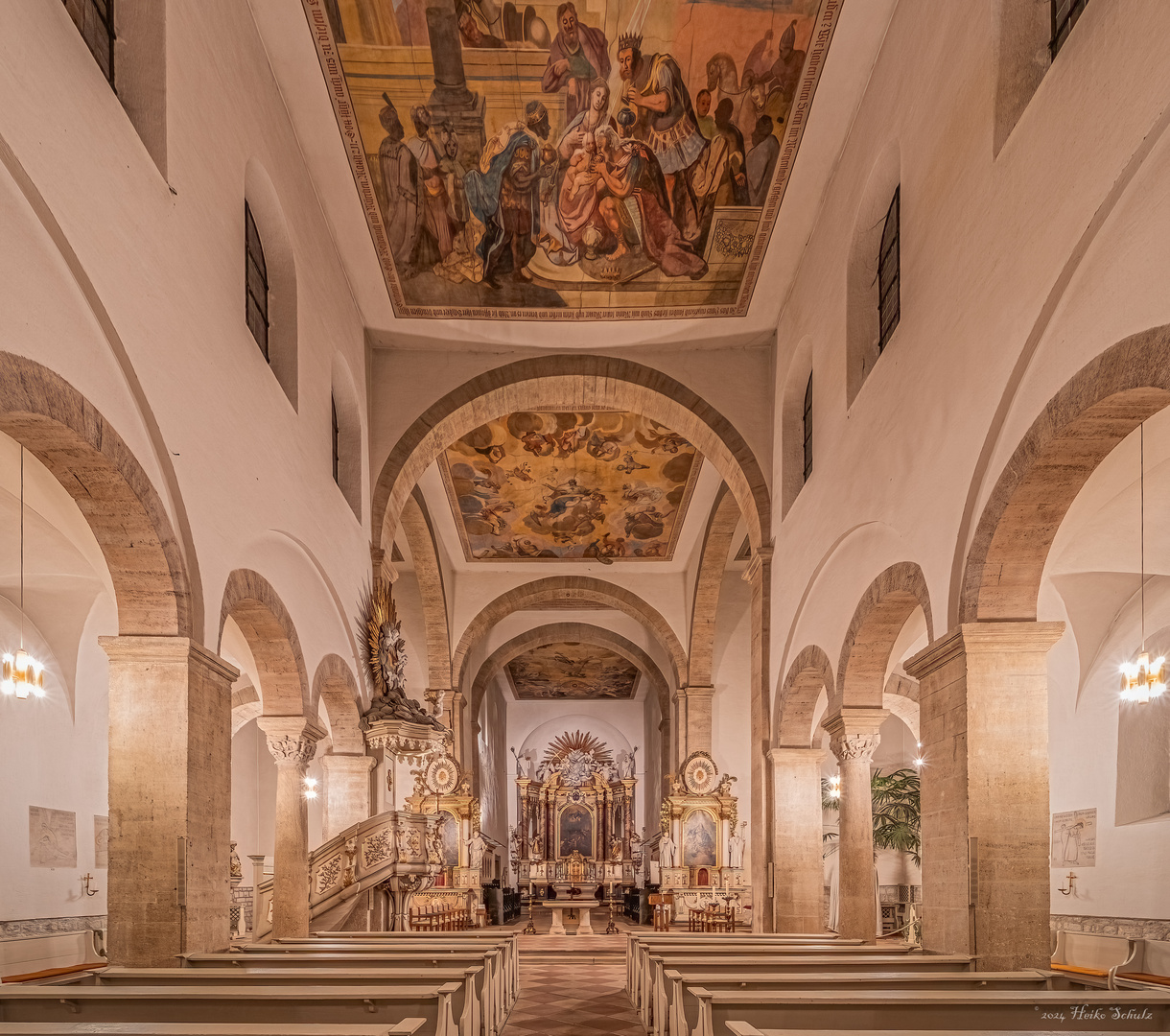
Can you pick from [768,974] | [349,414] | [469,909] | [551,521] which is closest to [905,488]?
[768,974]

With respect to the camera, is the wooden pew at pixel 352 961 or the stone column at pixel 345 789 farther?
the stone column at pixel 345 789

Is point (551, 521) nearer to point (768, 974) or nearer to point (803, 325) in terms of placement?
point (803, 325)

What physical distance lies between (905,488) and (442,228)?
615 cm

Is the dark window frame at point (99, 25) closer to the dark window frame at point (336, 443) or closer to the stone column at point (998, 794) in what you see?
the dark window frame at point (336, 443)

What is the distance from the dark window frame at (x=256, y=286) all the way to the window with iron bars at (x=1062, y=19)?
621 cm

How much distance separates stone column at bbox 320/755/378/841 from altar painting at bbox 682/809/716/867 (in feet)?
25.5

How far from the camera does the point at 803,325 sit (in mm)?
12945

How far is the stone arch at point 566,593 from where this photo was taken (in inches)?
910

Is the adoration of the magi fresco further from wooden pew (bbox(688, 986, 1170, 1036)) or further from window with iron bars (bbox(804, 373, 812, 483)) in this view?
wooden pew (bbox(688, 986, 1170, 1036))

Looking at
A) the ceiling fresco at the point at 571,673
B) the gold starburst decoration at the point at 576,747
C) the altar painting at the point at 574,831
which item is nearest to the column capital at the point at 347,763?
the ceiling fresco at the point at 571,673

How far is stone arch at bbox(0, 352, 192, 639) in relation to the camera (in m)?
5.62

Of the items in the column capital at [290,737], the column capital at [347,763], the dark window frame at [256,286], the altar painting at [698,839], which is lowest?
the altar painting at [698,839]

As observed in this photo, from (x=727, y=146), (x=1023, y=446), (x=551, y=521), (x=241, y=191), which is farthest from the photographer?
(x=551, y=521)

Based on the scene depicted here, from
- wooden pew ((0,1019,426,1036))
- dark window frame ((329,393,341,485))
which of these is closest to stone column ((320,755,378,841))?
dark window frame ((329,393,341,485))
